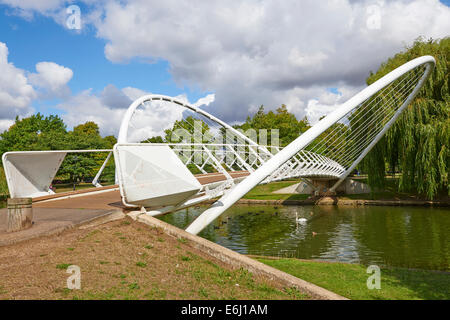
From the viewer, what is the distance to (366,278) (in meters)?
7.57

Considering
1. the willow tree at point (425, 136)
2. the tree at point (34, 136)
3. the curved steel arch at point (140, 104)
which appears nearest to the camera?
the curved steel arch at point (140, 104)

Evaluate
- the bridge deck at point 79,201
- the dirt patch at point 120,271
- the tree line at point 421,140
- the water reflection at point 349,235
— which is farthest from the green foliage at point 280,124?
the dirt patch at point 120,271

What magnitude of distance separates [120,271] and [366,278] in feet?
18.1

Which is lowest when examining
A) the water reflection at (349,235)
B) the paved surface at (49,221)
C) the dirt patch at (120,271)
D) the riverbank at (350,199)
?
the water reflection at (349,235)

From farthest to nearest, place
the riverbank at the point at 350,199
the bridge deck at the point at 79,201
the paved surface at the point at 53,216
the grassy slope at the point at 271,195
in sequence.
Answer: the grassy slope at the point at 271,195
the riverbank at the point at 350,199
the bridge deck at the point at 79,201
the paved surface at the point at 53,216

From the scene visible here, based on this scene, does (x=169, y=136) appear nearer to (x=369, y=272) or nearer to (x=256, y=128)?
(x=256, y=128)

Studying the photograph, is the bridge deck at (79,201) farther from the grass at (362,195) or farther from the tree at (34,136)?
the tree at (34,136)

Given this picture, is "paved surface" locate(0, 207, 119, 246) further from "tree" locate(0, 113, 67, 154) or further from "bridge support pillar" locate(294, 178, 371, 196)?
"tree" locate(0, 113, 67, 154)

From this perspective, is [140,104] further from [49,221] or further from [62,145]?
[62,145]

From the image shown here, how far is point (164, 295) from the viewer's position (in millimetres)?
4410

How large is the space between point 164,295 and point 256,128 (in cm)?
4472

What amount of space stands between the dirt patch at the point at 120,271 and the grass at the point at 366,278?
92.2 inches

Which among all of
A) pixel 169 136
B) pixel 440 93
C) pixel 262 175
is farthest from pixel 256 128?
pixel 262 175

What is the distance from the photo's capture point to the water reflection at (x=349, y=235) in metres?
11.3
